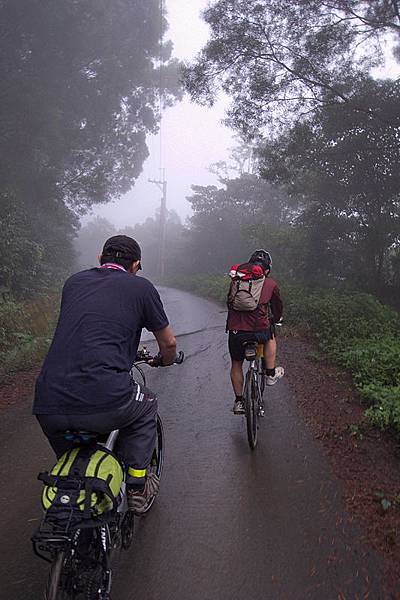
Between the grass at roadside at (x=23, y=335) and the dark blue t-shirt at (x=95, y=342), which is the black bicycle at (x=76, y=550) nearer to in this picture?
the dark blue t-shirt at (x=95, y=342)

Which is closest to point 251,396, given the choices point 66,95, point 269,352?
point 269,352

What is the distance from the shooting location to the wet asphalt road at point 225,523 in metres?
2.24

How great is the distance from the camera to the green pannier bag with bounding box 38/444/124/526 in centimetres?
163

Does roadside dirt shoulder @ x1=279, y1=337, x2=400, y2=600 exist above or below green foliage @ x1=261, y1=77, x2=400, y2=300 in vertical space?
below

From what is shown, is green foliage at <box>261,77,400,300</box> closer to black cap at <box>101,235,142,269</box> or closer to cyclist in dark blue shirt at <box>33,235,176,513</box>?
black cap at <box>101,235,142,269</box>

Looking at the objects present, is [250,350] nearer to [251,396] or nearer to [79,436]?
[251,396]

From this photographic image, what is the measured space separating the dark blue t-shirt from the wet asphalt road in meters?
1.26

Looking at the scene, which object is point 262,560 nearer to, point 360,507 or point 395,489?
point 360,507

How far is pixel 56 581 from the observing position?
5.08 ft

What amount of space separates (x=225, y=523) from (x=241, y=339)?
5.82 feet

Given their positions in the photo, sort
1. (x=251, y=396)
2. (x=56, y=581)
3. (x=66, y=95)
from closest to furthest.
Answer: (x=56, y=581) < (x=251, y=396) < (x=66, y=95)

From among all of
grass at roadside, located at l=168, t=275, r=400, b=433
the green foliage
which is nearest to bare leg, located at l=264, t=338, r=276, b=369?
grass at roadside, located at l=168, t=275, r=400, b=433

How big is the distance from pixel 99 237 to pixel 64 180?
44994mm

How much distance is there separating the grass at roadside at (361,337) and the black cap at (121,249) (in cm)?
322
